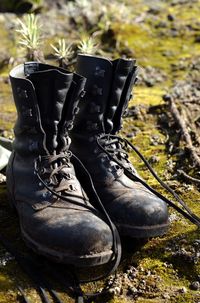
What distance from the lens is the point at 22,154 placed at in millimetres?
2879

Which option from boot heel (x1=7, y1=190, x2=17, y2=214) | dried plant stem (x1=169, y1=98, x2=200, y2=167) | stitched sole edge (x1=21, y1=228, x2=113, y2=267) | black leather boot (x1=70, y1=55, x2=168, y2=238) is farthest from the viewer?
dried plant stem (x1=169, y1=98, x2=200, y2=167)

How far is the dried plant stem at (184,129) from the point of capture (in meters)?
3.97

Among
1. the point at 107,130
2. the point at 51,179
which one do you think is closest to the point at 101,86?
the point at 107,130

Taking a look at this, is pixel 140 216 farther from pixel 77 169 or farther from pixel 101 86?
pixel 101 86

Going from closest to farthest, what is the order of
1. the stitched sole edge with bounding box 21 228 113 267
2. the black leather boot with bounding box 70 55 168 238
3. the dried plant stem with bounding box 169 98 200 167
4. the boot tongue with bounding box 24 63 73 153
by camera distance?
the stitched sole edge with bounding box 21 228 113 267
the boot tongue with bounding box 24 63 73 153
the black leather boot with bounding box 70 55 168 238
the dried plant stem with bounding box 169 98 200 167

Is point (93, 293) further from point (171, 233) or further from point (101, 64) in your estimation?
point (101, 64)

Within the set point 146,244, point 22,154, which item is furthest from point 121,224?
point 22,154

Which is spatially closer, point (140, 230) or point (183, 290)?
point (183, 290)

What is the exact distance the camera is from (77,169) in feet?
9.87

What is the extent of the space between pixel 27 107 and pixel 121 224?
0.80 meters

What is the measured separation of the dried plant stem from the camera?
3974 millimetres

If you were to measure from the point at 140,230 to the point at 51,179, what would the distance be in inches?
21.3

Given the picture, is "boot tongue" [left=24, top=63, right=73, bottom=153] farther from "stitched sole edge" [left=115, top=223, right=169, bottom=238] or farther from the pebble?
the pebble

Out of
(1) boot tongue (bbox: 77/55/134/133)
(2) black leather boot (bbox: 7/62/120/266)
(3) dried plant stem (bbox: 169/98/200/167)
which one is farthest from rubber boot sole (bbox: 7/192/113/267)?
(3) dried plant stem (bbox: 169/98/200/167)
